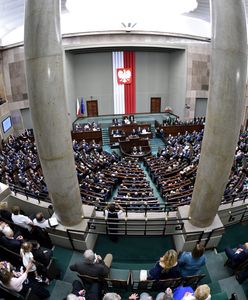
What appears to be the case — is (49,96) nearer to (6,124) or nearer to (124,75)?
(6,124)

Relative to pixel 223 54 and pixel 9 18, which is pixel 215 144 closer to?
pixel 223 54

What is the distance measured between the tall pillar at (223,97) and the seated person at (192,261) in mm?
1299

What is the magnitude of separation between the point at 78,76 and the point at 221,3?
71.4 feet

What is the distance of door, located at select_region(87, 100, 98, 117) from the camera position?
25062 mm

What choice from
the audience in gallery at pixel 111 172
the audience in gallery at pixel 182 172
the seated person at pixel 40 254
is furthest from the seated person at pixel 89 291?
the audience in gallery at pixel 182 172

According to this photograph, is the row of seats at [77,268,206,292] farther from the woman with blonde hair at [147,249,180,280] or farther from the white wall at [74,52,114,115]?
the white wall at [74,52,114,115]

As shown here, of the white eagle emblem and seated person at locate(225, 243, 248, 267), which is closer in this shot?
seated person at locate(225, 243, 248, 267)

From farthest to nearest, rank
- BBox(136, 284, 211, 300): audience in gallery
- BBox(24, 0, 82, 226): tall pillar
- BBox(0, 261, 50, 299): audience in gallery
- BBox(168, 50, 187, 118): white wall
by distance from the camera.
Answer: BBox(168, 50, 187, 118): white wall
BBox(24, 0, 82, 226): tall pillar
BBox(0, 261, 50, 299): audience in gallery
BBox(136, 284, 211, 300): audience in gallery

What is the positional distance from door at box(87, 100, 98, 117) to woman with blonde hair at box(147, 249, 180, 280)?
22.4 meters

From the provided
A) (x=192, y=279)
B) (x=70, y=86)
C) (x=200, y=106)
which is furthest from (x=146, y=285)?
(x=200, y=106)

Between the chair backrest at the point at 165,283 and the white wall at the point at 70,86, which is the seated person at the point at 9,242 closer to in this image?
the chair backrest at the point at 165,283

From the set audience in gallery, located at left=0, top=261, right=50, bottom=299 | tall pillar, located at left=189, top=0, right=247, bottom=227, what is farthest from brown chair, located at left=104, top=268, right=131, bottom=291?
tall pillar, located at left=189, top=0, right=247, bottom=227

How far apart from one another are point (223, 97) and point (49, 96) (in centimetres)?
306

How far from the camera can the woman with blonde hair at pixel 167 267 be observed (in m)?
3.68
